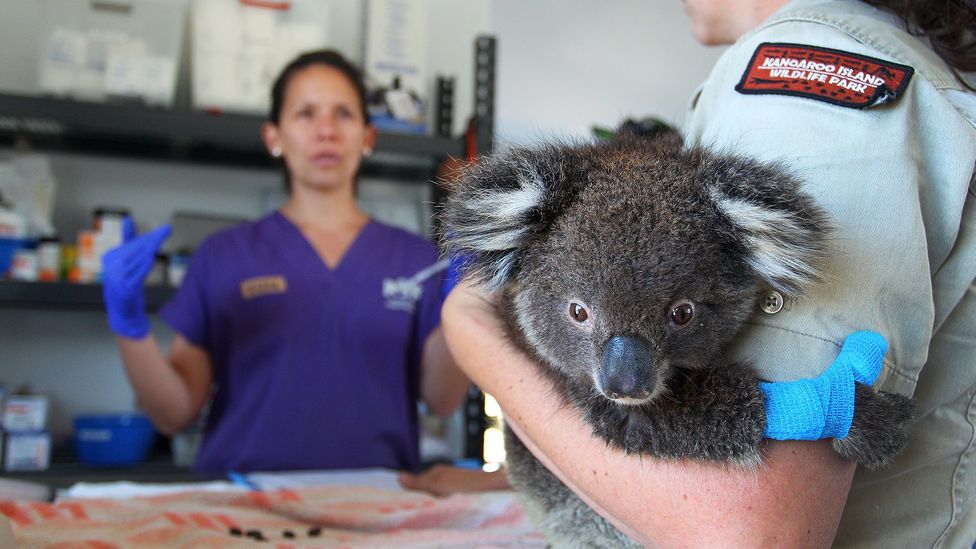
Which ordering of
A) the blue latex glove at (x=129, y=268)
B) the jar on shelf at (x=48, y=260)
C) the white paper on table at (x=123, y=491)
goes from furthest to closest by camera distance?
the jar on shelf at (x=48, y=260) → the blue latex glove at (x=129, y=268) → the white paper on table at (x=123, y=491)

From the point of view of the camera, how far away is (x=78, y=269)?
2705mm

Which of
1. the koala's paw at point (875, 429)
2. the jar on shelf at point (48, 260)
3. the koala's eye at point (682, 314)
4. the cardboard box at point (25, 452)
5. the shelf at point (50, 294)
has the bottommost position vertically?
the cardboard box at point (25, 452)

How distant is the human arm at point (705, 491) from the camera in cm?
77

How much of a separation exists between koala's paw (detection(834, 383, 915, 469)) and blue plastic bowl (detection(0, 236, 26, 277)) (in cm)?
272

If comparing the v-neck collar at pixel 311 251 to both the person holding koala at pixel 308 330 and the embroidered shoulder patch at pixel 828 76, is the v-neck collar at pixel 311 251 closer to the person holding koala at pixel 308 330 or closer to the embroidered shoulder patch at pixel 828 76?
the person holding koala at pixel 308 330

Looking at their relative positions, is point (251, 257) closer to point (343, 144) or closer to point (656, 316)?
point (343, 144)

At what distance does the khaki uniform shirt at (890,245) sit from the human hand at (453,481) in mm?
1009

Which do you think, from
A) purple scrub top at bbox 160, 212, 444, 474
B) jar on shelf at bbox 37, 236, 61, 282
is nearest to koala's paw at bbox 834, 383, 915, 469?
purple scrub top at bbox 160, 212, 444, 474

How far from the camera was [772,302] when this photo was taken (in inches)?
34.0

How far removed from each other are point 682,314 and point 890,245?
0.22m

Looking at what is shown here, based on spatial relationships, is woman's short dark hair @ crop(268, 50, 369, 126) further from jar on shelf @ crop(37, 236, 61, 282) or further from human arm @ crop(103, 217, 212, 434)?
jar on shelf @ crop(37, 236, 61, 282)

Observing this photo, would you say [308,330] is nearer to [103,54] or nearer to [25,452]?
[25,452]

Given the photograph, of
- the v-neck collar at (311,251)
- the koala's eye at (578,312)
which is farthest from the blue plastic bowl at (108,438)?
the koala's eye at (578,312)

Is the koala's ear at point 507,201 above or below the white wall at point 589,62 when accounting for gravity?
below
